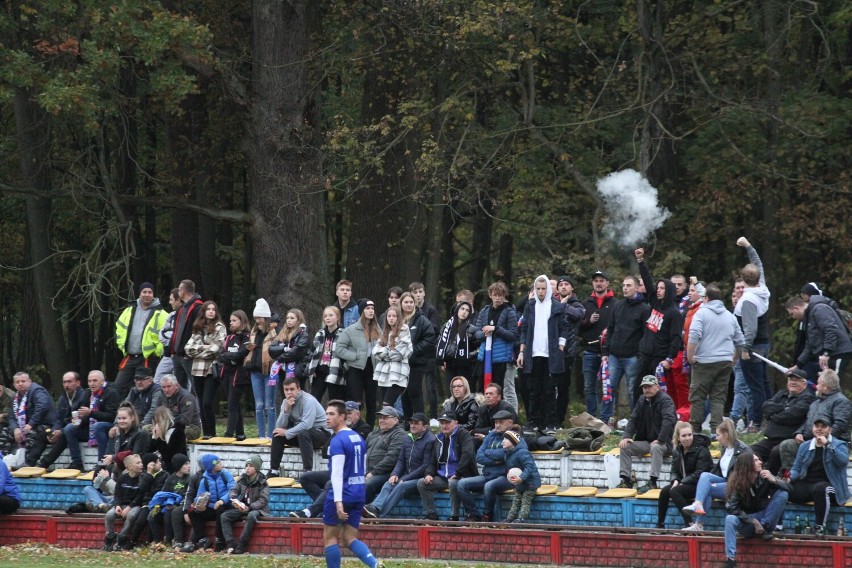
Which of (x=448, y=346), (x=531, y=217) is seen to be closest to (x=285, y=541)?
(x=448, y=346)

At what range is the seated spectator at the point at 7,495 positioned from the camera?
1725cm

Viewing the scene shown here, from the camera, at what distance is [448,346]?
1709cm

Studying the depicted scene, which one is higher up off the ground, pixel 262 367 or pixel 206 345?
pixel 206 345

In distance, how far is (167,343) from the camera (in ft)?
59.8

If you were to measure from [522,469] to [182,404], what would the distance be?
4.99 meters

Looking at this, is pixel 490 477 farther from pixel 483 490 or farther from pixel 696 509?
pixel 696 509

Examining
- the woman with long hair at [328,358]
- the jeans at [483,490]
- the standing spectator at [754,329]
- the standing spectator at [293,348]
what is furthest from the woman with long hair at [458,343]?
the standing spectator at [754,329]

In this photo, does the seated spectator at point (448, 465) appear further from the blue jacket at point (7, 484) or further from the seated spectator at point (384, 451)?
the blue jacket at point (7, 484)

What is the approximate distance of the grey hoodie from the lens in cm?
1527

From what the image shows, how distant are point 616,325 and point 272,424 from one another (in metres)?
4.89

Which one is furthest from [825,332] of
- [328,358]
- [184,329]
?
[184,329]

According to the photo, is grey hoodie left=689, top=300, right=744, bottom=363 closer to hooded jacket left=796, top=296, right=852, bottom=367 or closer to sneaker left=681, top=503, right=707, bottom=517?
hooded jacket left=796, top=296, right=852, bottom=367

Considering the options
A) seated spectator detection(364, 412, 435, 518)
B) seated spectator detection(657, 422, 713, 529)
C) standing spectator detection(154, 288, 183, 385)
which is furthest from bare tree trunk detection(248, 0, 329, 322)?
seated spectator detection(657, 422, 713, 529)

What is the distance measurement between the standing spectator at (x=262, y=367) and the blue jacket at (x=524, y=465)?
3.97 meters
